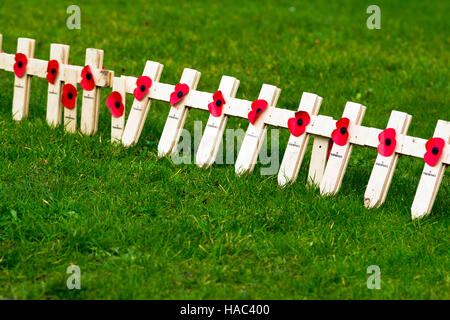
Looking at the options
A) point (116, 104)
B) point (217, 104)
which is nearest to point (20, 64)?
point (116, 104)

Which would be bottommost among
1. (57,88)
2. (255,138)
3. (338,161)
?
(338,161)

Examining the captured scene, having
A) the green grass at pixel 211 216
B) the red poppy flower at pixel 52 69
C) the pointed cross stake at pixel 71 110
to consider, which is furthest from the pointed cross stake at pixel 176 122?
the red poppy flower at pixel 52 69

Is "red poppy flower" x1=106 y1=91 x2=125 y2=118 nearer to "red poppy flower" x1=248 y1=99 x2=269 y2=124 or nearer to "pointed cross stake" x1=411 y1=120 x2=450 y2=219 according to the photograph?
"red poppy flower" x1=248 y1=99 x2=269 y2=124

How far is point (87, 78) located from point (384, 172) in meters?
2.63

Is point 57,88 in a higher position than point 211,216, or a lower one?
higher

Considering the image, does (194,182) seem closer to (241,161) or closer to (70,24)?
(241,161)

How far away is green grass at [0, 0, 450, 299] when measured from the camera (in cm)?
355

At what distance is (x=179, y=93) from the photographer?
5.12m

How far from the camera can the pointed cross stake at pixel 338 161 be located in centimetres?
457

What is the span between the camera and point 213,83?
Answer: 22.7 ft

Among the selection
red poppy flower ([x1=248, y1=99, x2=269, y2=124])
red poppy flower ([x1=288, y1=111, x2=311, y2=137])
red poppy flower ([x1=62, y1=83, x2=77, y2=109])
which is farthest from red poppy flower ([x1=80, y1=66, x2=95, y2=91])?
red poppy flower ([x1=288, y1=111, x2=311, y2=137])

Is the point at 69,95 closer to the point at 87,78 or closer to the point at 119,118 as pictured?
the point at 87,78

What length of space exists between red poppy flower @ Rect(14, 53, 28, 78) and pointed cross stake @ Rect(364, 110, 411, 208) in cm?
331

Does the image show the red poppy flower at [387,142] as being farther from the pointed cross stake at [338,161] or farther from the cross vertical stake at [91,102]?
the cross vertical stake at [91,102]
